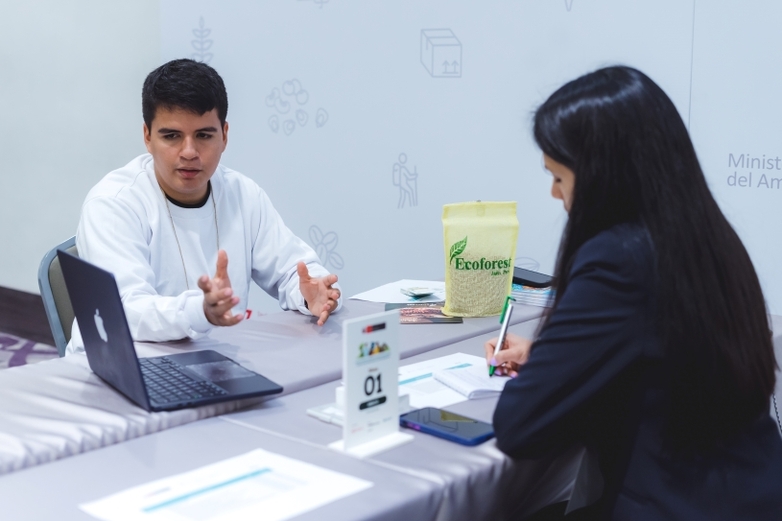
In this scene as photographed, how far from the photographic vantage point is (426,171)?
3.19 metres

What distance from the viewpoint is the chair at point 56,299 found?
6.78 feet

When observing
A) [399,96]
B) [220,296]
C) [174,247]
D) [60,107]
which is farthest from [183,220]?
[60,107]

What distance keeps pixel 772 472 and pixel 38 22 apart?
4041mm

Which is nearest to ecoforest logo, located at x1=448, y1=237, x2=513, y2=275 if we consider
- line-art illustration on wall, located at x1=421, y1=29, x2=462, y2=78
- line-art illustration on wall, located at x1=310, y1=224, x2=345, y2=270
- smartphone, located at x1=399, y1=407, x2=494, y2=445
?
smartphone, located at x1=399, y1=407, x2=494, y2=445

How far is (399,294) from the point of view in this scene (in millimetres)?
2334

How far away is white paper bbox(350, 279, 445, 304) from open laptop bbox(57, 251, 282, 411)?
0.71 m

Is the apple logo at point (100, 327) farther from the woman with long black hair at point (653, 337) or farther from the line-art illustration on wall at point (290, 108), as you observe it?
the line-art illustration on wall at point (290, 108)

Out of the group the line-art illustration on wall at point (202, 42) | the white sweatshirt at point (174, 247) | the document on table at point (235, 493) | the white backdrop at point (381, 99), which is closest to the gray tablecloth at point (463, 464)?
the document on table at point (235, 493)

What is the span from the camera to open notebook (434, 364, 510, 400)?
1.52 metres

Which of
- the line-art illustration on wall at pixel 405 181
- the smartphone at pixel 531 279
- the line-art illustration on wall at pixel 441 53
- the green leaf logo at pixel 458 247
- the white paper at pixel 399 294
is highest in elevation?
the line-art illustration on wall at pixel 441 53

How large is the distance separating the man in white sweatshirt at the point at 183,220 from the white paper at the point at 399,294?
0.52 ft

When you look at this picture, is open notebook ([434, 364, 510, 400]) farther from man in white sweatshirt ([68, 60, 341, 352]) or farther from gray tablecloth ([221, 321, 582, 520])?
man in white sweatshirt ([68, 60, 341, 352])

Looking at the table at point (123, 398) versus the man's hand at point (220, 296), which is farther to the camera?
the man's hand at point (220, 296)

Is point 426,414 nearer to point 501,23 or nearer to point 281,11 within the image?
point 501,23
